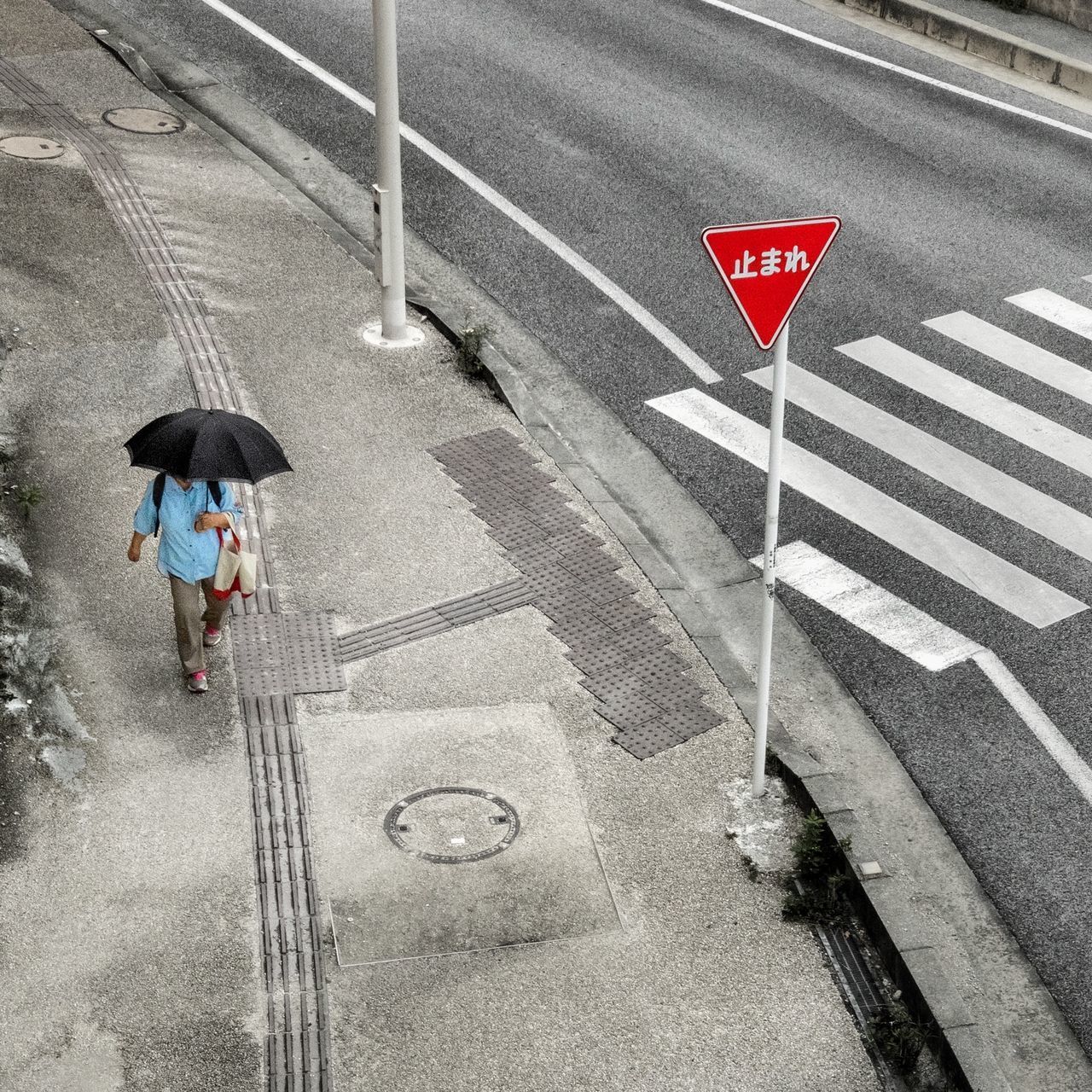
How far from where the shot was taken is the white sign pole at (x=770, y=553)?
7.25 meters

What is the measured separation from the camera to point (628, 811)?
7.80 m

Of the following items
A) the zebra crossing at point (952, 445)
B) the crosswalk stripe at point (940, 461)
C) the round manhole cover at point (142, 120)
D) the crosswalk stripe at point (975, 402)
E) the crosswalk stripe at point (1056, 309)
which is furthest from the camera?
the round manhole cover at point (142, 120)

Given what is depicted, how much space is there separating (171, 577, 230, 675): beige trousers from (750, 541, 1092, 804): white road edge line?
348 cm

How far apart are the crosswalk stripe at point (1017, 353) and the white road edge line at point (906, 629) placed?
3.07m

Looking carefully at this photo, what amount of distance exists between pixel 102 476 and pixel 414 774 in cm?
334

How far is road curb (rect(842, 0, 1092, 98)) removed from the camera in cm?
1742

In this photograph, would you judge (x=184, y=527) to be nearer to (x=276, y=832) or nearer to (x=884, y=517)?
(x=276, y=832)

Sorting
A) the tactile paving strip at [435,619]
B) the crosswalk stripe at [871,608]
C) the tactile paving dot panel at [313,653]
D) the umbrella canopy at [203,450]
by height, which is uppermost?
the umbrella canopy at [203,450]

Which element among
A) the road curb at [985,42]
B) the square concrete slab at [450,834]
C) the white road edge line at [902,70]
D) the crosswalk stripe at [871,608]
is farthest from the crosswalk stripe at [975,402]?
the road curb at [985,42]

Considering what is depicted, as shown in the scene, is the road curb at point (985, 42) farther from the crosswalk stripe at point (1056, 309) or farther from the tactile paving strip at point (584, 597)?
the tactile paving strip at point (584, 597)

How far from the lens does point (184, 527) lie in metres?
7.99

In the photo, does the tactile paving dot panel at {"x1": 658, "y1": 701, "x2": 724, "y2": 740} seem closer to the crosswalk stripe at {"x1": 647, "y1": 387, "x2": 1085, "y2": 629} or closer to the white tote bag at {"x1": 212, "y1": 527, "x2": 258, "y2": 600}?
the crosswalk stripe at {"x1": 647, "y1": 387, "x2": 1085, "y2": 629}

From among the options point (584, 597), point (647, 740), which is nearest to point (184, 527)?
point (584, 597)

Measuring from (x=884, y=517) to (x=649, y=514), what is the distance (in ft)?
5.07
